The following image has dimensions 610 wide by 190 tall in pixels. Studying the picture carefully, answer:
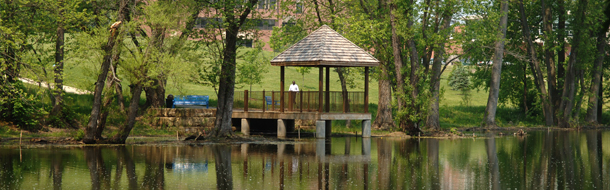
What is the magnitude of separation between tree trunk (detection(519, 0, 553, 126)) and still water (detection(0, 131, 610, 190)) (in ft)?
48.7

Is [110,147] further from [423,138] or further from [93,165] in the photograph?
[423,138]

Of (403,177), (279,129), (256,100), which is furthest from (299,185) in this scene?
(256,100)

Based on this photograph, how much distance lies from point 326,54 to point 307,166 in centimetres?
1080

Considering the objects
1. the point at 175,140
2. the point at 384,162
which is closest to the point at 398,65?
the point at 175,140

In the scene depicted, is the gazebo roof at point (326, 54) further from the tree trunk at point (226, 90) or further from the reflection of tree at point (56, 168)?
the reflection of tree at point (56, 168)

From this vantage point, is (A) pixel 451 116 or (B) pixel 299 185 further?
(A) pixel 451 116

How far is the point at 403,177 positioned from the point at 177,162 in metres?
6.16

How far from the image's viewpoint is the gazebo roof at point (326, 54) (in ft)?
90.9

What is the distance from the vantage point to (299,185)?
1402cm

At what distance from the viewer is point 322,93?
2873cm

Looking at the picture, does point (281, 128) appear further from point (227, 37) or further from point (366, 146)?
point (366, 146)

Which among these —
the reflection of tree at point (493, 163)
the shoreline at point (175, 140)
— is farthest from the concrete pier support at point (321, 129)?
the reflection of tree at point (493, 163)

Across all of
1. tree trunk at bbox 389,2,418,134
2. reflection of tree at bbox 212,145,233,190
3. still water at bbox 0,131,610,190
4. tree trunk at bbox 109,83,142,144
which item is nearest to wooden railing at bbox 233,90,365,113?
tree trunk at bbox 389,2,418,134

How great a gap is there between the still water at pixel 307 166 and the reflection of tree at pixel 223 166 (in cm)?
2
